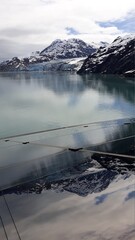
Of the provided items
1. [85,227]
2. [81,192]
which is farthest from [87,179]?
[85,227]

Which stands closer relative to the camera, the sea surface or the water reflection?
the sea surface

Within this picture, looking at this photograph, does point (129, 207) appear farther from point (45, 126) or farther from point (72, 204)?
point (45, 126)

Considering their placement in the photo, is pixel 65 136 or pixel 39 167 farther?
pixel 65 136

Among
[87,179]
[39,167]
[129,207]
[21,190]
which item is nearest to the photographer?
[129,207]

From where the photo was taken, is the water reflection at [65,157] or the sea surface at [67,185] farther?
the water reflection at [65,157]

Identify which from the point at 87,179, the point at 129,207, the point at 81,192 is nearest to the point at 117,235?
the point at 129,207

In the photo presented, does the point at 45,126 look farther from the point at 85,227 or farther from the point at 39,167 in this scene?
the point at 85,227

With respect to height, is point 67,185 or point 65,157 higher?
point 65,157

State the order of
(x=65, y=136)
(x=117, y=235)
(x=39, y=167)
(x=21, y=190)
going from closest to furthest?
1. (x=117, y=235)
2. (x=21, y=190)
3. (x=39, y=167)
4. (x=65, y=136)

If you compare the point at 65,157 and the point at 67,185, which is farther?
the point at 65,157
